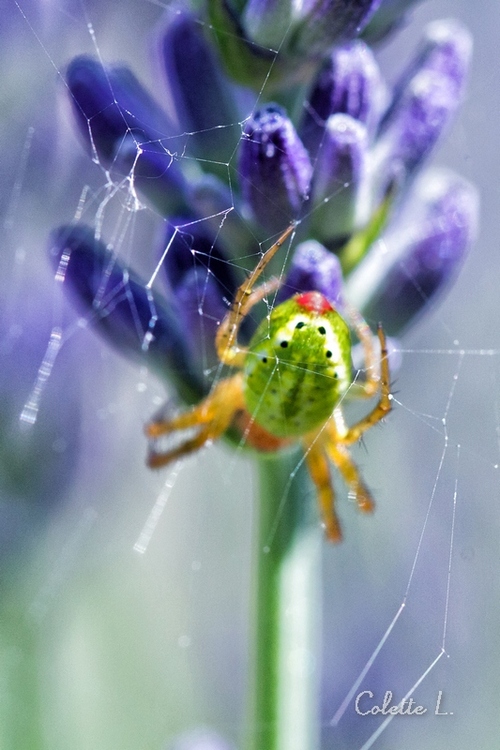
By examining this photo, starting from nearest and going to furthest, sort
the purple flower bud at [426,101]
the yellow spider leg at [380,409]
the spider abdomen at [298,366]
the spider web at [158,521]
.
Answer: the spider abdomen at [298,366], the yellow spider leg at [380,409], the purple flower bud at [426,101], the spider web at [158,521]

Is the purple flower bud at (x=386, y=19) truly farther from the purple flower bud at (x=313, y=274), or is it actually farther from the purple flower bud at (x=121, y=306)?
the purple flower bud at (x=121, y=306)

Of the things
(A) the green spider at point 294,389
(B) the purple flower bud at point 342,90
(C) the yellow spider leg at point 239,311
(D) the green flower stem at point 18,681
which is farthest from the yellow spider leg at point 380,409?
(D) the green flower stem at point 18,681

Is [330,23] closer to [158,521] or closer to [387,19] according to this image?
[387,19]

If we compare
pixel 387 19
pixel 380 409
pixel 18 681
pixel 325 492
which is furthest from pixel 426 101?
pixel 18 681

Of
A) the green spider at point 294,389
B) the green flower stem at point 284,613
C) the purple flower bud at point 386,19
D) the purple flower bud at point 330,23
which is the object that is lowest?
the green flower stem at point 284,613

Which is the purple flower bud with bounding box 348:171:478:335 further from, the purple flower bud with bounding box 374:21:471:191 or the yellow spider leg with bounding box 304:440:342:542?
the yellow spider leg with bounding box 304:440:342:542

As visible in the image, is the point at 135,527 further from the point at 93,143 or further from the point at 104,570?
the point at 93,143

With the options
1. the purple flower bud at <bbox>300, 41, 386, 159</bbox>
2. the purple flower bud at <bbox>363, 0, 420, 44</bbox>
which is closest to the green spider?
the purple flower bud at <bbox>300, 41, 386, 159</bbox>
